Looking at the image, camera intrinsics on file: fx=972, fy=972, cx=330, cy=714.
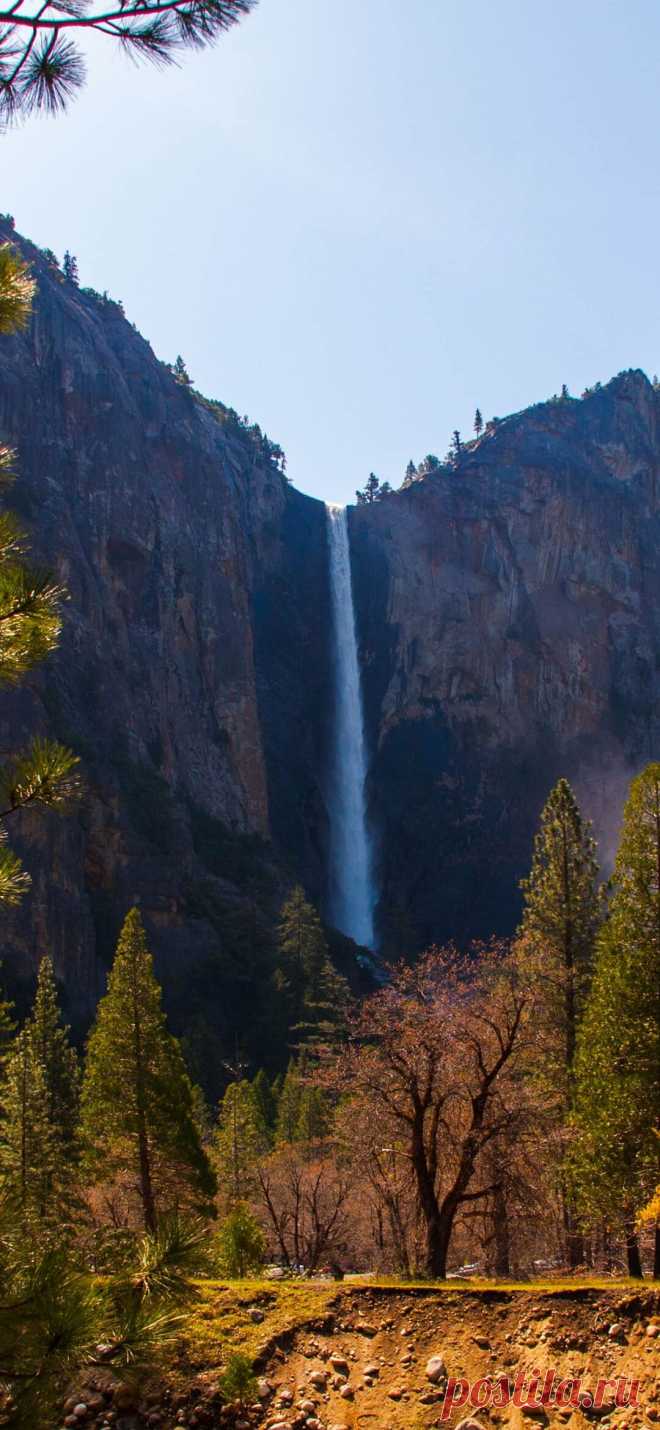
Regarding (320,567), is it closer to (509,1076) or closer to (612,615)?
(612,615)

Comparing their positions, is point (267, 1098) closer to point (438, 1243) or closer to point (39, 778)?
point (438, 1243)

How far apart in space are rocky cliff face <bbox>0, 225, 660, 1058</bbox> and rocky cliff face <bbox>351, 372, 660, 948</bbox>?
20cm

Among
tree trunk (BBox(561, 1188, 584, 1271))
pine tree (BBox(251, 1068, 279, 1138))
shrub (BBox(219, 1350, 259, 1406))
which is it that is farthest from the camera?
pine tree (BBox(251, 1068, 279, 1138))

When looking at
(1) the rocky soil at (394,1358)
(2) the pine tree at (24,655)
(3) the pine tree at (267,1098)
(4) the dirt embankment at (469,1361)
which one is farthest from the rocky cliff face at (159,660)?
(2) the pine tree at (24,655)

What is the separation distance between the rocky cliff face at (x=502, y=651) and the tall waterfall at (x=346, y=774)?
4.09 feet

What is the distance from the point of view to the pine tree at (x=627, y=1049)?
14.2 meters

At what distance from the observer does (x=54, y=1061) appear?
1067 inches

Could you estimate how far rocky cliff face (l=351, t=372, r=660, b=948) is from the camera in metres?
76.4

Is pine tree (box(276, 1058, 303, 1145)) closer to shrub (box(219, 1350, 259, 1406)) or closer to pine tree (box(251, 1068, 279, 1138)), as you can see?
pine tree (box(251, 1068, 279, 1138))

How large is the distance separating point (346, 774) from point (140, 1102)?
5948 centimetres

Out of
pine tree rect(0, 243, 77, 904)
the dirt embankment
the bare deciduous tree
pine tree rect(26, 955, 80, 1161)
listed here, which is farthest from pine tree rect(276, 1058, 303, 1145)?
pine tree rect(0, 243, 77, 904)

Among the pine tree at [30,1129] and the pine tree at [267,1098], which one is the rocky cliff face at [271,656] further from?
Answer: the pine tree at [30,1129]

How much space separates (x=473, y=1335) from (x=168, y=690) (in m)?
61.2

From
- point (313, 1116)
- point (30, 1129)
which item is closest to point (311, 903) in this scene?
point (313, 1116)
